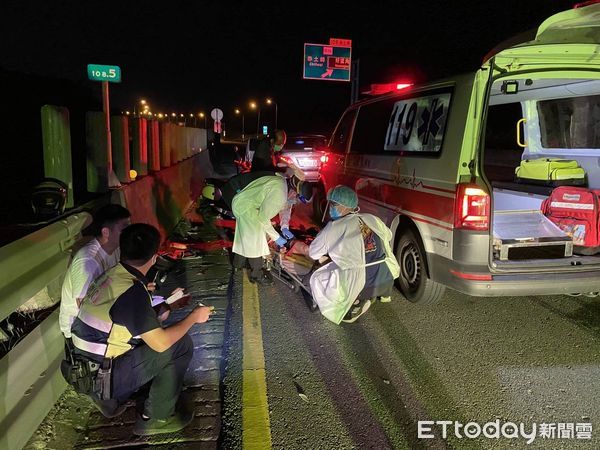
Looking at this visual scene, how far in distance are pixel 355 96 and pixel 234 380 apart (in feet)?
66.5

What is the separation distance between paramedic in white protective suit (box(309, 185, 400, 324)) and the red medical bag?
71.3 inches

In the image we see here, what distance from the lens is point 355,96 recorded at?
22719mm

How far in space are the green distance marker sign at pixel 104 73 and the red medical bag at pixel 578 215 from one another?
7.76m

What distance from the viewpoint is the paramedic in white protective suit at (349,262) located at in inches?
186

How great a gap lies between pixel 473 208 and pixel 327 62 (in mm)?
Result: 26018

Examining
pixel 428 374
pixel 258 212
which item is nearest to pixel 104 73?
pixel 258 212

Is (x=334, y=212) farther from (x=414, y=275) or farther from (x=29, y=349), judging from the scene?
Result: (x=29, y=349)

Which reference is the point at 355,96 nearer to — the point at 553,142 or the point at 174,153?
the point at 174,153

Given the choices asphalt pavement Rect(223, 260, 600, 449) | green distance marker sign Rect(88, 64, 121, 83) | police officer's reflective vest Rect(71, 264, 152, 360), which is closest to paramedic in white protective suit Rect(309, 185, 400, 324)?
asphalt pavement Rect(223, 260, 600, 449)

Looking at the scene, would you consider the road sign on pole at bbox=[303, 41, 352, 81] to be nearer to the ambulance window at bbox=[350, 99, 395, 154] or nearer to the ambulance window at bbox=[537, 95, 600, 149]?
the ambulance window at bbox=[350, 99, 395, 154]

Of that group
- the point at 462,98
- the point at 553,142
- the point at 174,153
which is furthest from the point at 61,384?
the point at 174,153

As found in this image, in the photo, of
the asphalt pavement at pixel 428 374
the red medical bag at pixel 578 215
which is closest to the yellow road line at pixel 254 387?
the asphalt pavement at pixel 428 374

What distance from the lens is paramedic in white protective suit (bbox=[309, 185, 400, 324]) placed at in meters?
4.71

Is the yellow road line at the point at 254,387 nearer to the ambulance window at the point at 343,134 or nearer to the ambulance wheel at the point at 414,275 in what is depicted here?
the ambulance wheel at the point at 414,275
